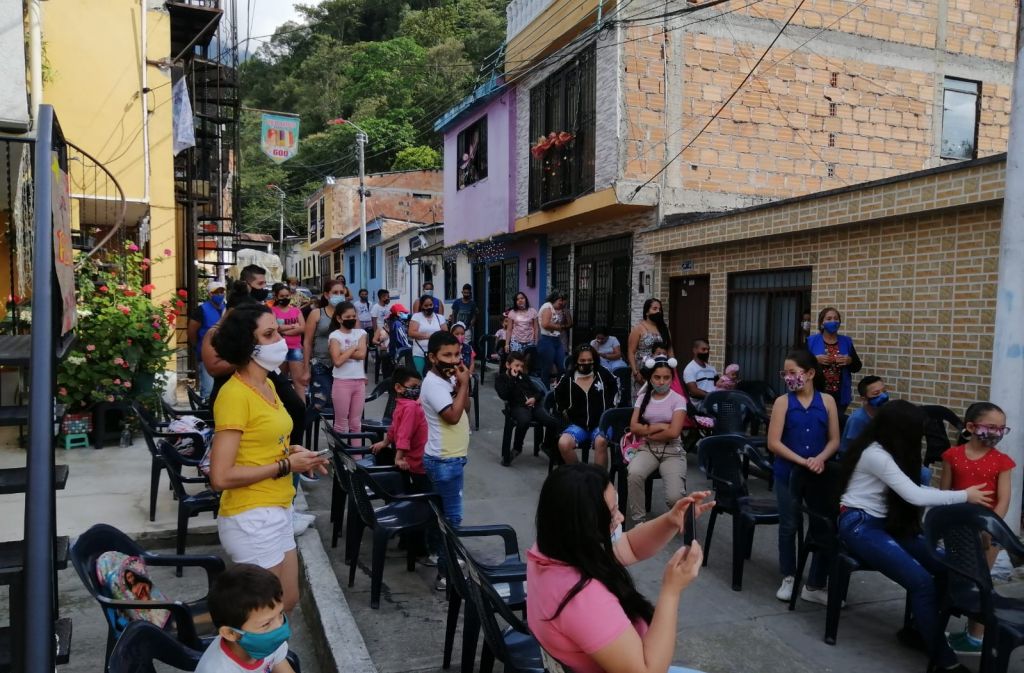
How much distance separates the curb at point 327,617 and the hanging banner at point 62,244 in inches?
76.7

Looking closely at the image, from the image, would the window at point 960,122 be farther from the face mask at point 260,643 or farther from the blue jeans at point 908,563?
the face mask at point 260,643

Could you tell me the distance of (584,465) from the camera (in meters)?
2.36

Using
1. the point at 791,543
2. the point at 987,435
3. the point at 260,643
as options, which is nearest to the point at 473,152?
the point at 791,543

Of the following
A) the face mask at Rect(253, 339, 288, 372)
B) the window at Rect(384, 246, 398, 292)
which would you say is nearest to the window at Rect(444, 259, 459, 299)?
the window at Rect(384, 246, 398, 292)

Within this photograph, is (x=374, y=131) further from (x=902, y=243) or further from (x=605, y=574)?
(x=605, y=574)

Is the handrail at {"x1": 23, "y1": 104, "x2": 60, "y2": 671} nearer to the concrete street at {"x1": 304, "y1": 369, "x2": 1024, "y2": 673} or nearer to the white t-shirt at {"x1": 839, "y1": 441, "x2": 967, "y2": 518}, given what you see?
the concrete street at {"x1": 304, "y1": 369, "x2": 1024, "y2": 673}

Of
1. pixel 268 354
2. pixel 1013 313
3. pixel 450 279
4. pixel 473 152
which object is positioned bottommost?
pixel 268 354

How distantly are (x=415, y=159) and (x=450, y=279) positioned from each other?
609 inches

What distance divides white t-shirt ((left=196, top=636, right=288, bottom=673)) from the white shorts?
0.64 m

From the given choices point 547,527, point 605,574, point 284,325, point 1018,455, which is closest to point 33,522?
point 547,527

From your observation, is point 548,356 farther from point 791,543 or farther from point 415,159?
point 415,159

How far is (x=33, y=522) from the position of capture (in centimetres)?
222

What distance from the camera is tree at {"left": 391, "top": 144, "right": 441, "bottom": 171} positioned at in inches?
1366

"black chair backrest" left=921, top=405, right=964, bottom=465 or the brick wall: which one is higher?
the brick wall
